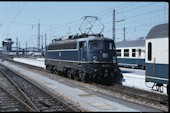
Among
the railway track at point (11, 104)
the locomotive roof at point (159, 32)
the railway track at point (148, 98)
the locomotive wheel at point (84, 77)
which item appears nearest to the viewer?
the railway track at point (11, 104)

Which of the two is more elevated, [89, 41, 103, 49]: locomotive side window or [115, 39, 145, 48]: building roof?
[115, 39, 145, 48]: building roof

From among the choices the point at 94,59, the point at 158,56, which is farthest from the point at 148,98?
the point at 94,59

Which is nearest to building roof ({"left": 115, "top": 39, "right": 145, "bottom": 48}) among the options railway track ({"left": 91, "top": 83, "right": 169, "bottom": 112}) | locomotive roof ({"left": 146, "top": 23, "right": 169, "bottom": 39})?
railway track ({"left": 91, "top": 83, "right": 169, "bottom": 112})

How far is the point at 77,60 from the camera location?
2253 centimetres

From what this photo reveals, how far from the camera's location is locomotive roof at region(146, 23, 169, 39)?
1409 centimetres

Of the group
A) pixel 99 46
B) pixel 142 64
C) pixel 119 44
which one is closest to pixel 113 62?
pixel 99 46

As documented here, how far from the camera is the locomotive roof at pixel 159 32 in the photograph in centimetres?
1409

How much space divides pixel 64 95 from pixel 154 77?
15.0ft

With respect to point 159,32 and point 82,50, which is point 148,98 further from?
point 82,50

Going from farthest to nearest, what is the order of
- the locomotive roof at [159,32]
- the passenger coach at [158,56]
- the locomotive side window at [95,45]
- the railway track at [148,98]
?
1. the locomotive side window at [95,45]
2. the locomotive roof at [159,32]
3. the passenger coach at [158,56]
4. the railway track at [148,98]

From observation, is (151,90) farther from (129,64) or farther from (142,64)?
(129,64)

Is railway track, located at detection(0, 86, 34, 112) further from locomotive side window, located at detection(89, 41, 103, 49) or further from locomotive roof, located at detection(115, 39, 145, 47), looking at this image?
locomotive roof, located at detection(115, 39, 145, 47)

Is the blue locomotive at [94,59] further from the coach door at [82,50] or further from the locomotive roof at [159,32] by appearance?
the locomotive roof at [159,32]

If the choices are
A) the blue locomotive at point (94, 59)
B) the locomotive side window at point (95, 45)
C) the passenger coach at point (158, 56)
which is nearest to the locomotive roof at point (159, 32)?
the passenger coach at point (158, 56)
